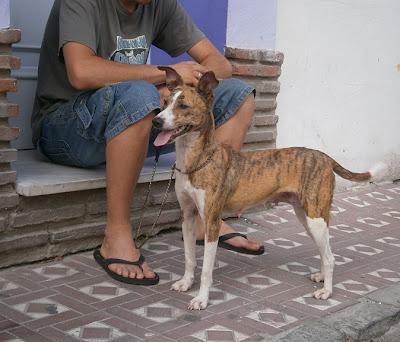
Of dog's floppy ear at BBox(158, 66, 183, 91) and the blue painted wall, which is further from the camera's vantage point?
the blue painted wall

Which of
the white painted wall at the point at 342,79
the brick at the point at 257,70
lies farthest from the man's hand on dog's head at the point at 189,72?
the white painted wall at the point at 342,79

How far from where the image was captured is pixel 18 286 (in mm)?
3871

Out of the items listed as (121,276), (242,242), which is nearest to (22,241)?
(121,276)

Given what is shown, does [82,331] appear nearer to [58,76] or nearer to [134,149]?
[134,149]

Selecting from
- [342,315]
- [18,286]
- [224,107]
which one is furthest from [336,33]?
[18,286]

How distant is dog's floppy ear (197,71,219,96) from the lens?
3.55 m

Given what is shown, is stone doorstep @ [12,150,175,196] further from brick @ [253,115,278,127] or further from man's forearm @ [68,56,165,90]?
brick @ [253,115,278,127]

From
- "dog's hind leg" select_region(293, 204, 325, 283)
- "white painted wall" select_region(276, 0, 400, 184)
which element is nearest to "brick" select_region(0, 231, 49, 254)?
"dog's hind leg" select_region(293, 204, 325, 283)

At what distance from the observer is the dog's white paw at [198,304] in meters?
3.69

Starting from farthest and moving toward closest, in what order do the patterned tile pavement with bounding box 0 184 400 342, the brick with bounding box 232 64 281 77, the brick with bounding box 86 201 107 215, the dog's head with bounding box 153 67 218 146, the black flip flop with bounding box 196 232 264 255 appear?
the brick with bounding box 232 64 281 77 < the black flip flop with bounding box 196 232 264 255 < the brick with bounding box 86 201 107 215 < the dog's head with bounding box 153 67 218 146 < the patterned tile pavement with bounding box 0 184 400 342

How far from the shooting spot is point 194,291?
13.0 ft

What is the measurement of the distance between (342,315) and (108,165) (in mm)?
1470

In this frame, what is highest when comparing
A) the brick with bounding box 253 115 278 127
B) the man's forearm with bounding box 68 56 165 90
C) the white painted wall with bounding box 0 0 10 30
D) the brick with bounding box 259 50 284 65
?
the white painted wall with bounding box 0 0 10 30

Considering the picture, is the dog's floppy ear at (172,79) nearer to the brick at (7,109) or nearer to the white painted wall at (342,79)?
the brick at (7,109)
